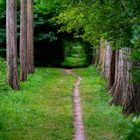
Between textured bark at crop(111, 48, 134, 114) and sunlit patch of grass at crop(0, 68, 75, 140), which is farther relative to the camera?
textured bark at crop(111, 48, 134, 114)

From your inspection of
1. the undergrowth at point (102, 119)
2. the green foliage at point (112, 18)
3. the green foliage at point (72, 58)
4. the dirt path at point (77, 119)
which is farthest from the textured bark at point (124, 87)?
the green foliage at point (72, 58)

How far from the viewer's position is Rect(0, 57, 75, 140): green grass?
13672 millimetres

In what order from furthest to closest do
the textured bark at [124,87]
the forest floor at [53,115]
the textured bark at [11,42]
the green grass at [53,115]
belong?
the textured bark at [11,42]
the textured bark at [124,87]
the forest floor at [53,115]
the green grass at [53,115]

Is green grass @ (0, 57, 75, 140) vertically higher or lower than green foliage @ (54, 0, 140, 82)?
lower

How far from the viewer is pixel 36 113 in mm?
17312

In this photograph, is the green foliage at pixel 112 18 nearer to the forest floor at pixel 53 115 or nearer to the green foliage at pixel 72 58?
the forest floor at pixel 53 115

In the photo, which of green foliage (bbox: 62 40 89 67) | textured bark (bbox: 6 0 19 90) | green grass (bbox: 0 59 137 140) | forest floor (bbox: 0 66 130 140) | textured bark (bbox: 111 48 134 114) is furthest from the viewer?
green foliage (bbox: 62 40 89 67)

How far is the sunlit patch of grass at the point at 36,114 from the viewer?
44.9 ft

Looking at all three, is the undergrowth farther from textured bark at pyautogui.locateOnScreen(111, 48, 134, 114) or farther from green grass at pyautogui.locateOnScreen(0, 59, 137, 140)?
textured bark at pyautogui.locateOnScreen(111, 48, 134, 114)

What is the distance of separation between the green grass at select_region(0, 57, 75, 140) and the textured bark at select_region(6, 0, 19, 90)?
2.58ft

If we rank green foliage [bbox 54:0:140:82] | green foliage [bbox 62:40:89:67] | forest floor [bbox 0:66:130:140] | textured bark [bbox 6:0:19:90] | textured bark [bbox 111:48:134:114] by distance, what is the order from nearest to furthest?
green foliage [bbox 54:0:140:82], forest floor [bbox 0:66:130:140], textured bark [bbox 111:48:134:114], textured bark [bbox 6:0:19:90], green foliage [bbox 62:40:89:67]

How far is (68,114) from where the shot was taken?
1727 cm

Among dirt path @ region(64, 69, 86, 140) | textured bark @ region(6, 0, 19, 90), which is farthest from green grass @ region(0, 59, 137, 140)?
textured bark @ region(6, 0, 19, 90)

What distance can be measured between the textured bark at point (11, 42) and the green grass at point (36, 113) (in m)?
0.79
